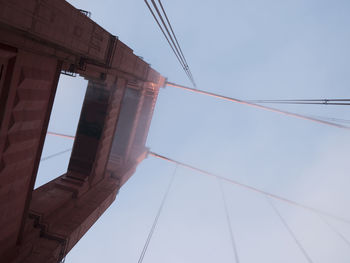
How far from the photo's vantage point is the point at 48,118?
9531 millimetres

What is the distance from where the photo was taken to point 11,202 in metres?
8.87

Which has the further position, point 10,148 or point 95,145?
point 95,145

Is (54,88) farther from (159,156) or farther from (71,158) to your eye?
(159,156)

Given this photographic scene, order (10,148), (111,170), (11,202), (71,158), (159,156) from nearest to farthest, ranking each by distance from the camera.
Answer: (10,148) → (11,202) → (71,158) → (111,170) → (159,156)

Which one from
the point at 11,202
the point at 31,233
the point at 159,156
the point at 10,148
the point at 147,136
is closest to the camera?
the point at 10,148

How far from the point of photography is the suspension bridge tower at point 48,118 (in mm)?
6758

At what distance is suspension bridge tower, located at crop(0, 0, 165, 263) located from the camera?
22.2ft

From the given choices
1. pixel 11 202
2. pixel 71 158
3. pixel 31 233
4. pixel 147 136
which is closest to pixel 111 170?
pixel 71 158

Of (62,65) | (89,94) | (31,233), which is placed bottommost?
(31,233)

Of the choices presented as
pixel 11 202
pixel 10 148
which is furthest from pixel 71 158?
pixel 10 148

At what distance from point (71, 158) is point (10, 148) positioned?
915 centimetres

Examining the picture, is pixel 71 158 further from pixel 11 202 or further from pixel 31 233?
pixel 11 202

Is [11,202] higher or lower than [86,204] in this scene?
higher

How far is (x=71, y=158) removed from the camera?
16.7 m
